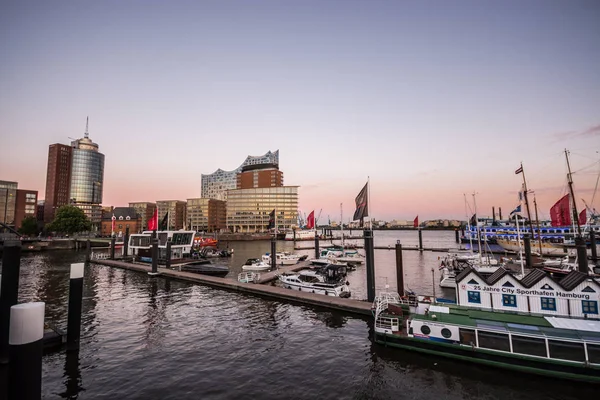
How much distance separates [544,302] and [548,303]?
0.81 ft

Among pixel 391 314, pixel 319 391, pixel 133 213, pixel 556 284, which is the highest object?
A: pixel 133 213

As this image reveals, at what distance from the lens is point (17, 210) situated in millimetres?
172875

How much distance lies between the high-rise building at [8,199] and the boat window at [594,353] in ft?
771

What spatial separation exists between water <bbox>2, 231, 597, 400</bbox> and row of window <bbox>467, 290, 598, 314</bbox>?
6594mm

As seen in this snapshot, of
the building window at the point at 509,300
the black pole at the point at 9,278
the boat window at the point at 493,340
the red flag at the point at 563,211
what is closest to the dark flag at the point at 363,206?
the building window at the point at 509,300

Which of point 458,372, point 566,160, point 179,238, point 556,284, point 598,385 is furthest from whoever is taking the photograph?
point 179,238

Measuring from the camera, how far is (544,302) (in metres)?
22.0

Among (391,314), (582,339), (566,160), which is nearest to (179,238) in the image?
(391,314)

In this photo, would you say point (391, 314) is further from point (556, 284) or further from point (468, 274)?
point (556, 284)

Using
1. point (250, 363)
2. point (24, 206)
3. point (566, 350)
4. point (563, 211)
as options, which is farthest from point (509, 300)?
point (24, 206)

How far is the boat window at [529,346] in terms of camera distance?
1731 centimetres

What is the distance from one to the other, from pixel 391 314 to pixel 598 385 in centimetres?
1177

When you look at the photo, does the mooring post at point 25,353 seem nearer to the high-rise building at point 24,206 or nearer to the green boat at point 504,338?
the green boat at point 504,338

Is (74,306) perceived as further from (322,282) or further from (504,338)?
(504,338)
